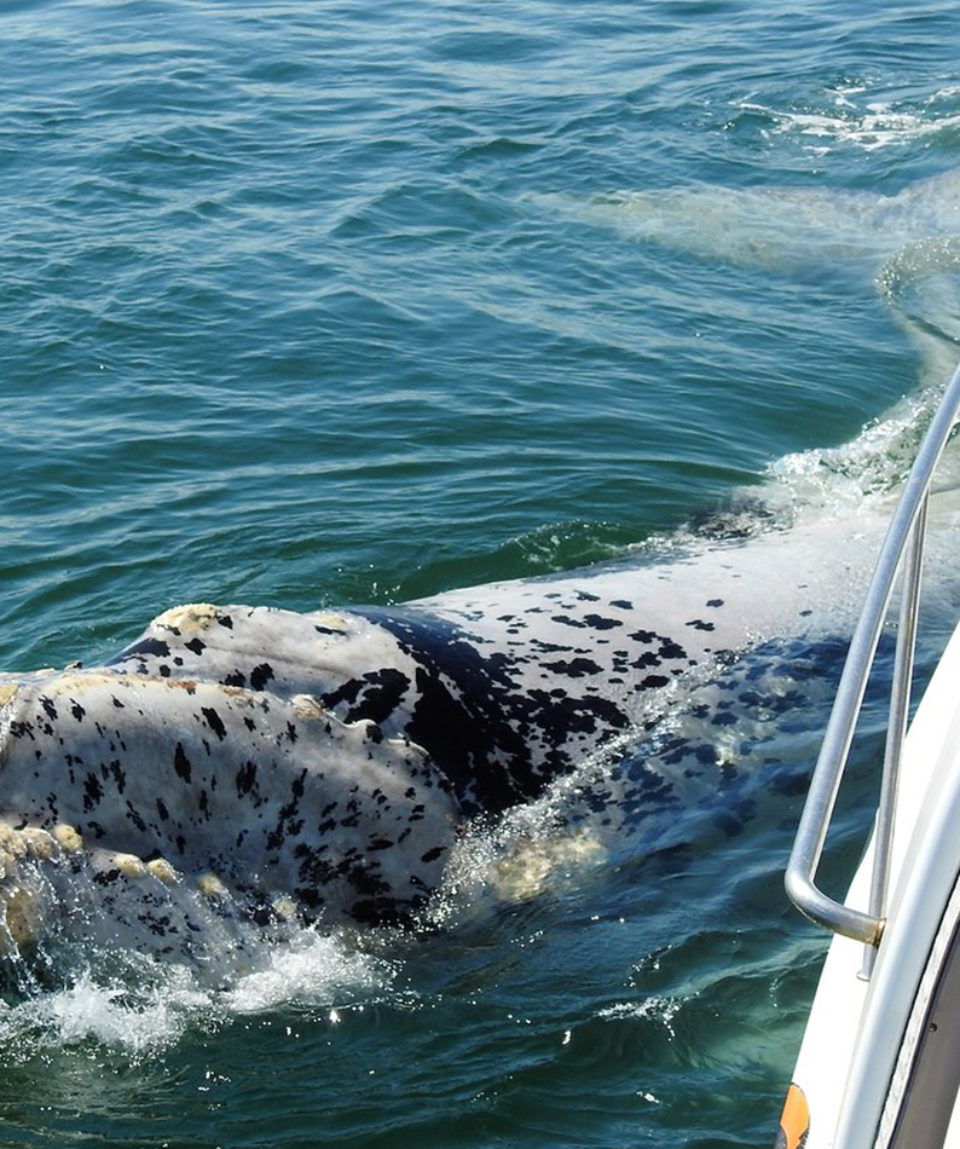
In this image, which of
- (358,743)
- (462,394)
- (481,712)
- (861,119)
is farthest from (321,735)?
(861,119)

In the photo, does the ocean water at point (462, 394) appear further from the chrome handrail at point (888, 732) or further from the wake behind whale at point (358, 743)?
the chrome handrail at point (888, 732)

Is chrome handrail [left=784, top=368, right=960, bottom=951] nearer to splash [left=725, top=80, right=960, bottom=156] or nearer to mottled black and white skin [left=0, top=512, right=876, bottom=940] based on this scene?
mottled black and white skin [left=0, top=512, right=876, bottom=940]

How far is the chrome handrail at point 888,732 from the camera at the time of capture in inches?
124

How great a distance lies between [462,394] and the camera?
11.9m

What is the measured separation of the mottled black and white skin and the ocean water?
272 mm

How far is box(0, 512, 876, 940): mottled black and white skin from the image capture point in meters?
5.19

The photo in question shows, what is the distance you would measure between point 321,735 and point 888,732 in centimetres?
261

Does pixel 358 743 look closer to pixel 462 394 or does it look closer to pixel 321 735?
pixel 321 735

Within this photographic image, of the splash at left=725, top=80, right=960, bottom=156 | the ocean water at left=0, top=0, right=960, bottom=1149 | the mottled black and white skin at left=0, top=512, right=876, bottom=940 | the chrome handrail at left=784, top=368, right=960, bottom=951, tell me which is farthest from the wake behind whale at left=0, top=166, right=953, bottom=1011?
the splash at left=725, top=80, right=960, bottom=156

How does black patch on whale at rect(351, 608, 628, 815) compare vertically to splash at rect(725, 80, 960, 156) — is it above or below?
below

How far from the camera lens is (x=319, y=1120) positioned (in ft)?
17.1

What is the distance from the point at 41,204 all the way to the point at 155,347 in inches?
144

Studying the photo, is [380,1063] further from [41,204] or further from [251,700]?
[41,204]

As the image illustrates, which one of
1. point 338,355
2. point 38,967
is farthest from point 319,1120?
point 338,355
